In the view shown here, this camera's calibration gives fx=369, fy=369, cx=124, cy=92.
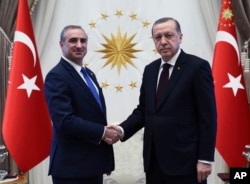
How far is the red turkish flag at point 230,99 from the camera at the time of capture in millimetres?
2990

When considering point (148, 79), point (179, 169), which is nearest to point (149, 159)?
point (179, 169)

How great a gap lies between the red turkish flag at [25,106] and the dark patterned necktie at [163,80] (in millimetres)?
1394

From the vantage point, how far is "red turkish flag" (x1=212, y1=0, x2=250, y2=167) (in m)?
2.99

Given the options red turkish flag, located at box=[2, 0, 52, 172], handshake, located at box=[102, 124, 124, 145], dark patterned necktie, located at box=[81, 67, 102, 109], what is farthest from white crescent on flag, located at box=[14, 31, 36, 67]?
handshake, located at box=[102, 124, 124, 145]

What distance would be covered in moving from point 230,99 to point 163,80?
1.29 m

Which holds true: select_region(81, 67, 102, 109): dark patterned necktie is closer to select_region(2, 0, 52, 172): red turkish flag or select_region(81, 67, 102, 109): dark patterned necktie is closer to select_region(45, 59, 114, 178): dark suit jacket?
select_region(45, 59, 114, 178): dark suit jacket

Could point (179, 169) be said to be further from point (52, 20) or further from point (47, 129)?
point (52, 20)

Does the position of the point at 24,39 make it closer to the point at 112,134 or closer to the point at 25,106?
the point at 25,106

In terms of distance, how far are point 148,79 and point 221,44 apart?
131 cm

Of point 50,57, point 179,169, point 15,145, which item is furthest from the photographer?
point 50,57

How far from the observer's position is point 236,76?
3.01 m

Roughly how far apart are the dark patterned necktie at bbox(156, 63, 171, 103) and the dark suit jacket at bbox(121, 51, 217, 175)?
37 millimetres

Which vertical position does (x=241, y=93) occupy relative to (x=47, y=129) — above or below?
above

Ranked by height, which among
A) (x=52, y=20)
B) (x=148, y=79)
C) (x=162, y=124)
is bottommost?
(x=162, y=124)
